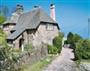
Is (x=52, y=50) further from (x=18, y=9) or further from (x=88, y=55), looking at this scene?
(x=18, y=9)

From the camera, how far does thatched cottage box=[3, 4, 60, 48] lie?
4691 centimetres

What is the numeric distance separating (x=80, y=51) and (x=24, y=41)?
50.8ft

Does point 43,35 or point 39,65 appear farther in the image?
point 43,35

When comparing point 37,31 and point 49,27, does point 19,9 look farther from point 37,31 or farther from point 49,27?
point 37,31

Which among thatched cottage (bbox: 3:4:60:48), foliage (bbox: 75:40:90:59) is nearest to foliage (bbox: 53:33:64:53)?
thatched cottage (bbox: 3:4:60:48)

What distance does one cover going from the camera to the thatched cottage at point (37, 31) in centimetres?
4691

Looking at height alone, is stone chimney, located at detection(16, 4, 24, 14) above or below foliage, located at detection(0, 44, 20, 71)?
above

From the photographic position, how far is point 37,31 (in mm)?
46625

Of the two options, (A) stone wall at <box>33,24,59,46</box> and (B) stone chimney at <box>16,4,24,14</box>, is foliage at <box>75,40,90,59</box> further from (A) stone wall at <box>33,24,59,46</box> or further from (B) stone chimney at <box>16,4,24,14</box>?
(B) stone chimney at <box>16,4,24,14</box>

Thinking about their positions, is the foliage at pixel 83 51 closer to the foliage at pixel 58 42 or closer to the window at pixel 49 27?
the foliage at pixel 58 42

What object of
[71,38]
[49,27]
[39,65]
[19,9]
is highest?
[19,9]

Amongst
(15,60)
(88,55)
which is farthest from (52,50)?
(15,60)

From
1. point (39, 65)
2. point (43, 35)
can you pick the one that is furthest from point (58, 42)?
point (39, 65)

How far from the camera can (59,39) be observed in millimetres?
47188
